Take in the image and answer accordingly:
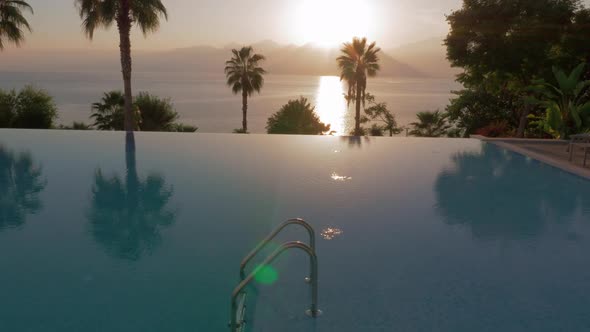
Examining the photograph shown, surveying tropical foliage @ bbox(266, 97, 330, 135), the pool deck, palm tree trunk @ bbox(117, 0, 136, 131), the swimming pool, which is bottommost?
the swimming pool

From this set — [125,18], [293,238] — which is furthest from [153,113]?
[293,238]

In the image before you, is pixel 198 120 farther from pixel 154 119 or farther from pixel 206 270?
pixel 206 270

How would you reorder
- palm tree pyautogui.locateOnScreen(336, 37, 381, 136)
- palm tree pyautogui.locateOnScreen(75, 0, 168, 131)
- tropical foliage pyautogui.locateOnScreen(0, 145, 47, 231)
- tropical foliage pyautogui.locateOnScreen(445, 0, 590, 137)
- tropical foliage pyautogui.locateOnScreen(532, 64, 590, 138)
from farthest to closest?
palm tree pyautogui.locateOnScreen(336, 37, 381, 136) < tropical foliage pyautogui.locateOnScreen(445, 0, 590, 137) < palm tree pyautogui.locateOnScreen(75, 0, 168, 131) < tropical foliage pyautogui.locateOnScreen(532, 64, 590, 138) < tropical foliage pyautogui.locateOnScreen(0, 145, 47, 231)

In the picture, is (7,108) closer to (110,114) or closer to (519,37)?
(110,114)

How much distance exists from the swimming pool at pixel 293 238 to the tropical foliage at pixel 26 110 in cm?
1542

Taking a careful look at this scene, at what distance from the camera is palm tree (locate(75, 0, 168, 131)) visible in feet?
76.0

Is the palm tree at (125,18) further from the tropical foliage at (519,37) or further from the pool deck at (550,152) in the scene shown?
the pool deck at (550,152)

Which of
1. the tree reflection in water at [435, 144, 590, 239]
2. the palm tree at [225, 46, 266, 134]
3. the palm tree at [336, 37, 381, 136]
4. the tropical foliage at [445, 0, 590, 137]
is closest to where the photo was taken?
the tree reflection in water at [435, 144, 590, 239]

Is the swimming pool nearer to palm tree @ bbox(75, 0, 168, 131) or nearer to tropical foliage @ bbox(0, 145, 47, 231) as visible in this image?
tropical foliage @ bbox(0, 145, 47, 231)

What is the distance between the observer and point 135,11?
2381cm

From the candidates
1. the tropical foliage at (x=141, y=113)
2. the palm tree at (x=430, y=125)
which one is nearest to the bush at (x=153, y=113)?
the tropical foliage at (x=141, y=113)

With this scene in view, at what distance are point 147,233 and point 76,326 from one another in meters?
3.42

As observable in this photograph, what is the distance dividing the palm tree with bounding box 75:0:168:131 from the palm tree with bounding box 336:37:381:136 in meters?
17.5

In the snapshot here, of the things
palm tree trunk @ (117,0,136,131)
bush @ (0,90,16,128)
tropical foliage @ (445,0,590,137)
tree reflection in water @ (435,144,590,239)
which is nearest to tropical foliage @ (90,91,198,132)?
bush @ (0,90,16,128)
